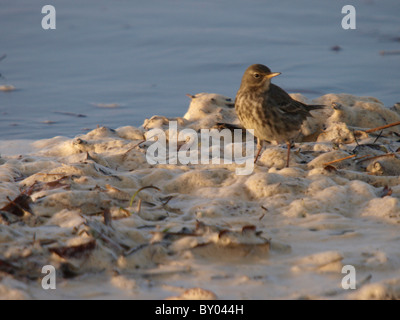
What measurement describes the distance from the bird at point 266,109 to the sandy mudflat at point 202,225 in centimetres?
21

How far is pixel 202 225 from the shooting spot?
3.74 m

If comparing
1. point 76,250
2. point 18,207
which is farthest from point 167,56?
point 76,250

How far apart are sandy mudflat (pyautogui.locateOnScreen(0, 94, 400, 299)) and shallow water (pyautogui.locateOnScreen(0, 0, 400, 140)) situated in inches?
90.2

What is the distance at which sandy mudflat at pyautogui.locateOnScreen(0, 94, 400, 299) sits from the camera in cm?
319

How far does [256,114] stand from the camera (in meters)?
5.50

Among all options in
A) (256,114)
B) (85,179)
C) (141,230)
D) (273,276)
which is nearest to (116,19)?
(256,114)

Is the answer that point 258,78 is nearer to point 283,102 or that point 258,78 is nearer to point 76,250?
point 283,102

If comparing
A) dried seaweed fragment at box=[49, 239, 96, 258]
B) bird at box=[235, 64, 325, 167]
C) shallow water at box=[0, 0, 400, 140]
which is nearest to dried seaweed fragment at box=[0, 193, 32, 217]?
dried seaweed fragment at box=[49, 239, 96, 258]

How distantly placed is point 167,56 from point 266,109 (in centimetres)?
435

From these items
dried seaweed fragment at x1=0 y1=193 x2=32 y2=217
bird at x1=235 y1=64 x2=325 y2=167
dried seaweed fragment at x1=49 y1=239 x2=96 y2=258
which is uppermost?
bird at x1=235 y1=64 x2=325 y2=167

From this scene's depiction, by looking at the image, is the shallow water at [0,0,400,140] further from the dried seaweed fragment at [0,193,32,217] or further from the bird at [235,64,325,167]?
the dried seaweed fragment at [0,193,32,217]

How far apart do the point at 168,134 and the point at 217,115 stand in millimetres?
707

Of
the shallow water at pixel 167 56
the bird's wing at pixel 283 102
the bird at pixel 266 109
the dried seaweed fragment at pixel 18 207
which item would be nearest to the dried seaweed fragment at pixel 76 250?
the dried seaweed fragment at pixel 18 207
